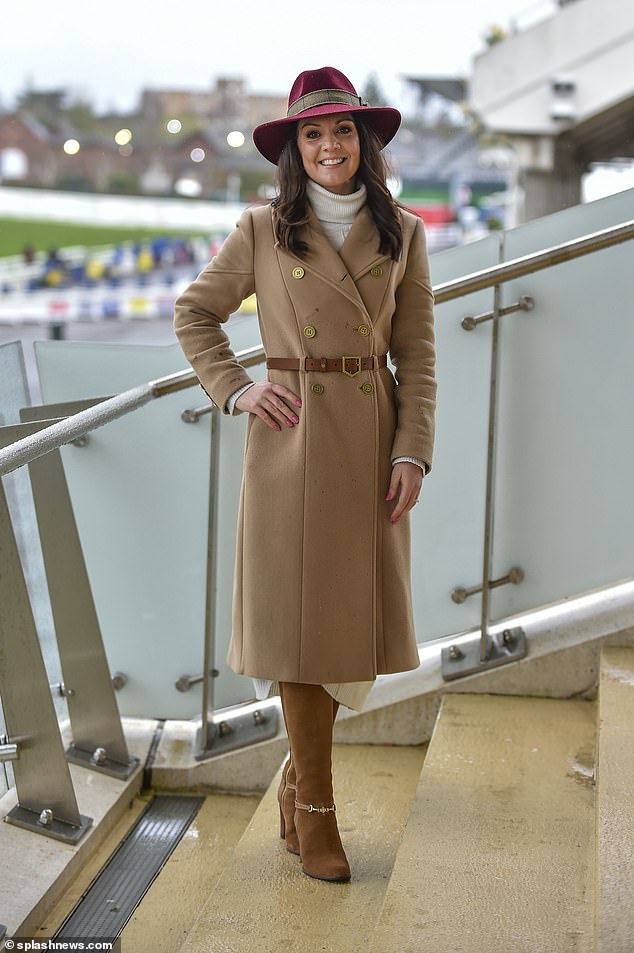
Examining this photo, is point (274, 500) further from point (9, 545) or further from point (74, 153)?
point (74, 153)

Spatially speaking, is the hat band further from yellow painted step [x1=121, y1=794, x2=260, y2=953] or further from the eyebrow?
yellow painted step [x1=121, y1=794, x2=260, y2=953]

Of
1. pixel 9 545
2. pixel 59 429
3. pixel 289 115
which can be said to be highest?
pixel 289 115

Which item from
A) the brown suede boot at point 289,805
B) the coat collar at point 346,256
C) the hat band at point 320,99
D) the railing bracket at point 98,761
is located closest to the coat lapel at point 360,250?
the coat collar at point 346,256

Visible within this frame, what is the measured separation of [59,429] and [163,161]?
1253 centimetres

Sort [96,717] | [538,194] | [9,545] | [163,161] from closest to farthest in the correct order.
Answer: [9,545] → [96,717] → [538,194] → [163,161]

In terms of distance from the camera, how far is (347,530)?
1.93 meters

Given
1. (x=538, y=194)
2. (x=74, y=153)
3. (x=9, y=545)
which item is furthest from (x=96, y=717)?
(x=74, y=153)

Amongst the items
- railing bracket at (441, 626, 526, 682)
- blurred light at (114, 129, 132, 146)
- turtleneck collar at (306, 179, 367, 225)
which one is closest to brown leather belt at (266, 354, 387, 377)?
turtleneck collar at (306, 179, 367, 225)

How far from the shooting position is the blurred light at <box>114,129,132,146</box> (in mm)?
12062

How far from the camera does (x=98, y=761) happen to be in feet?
8.46

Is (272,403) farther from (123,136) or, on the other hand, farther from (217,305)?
(123,136)

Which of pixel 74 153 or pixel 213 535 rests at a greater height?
pixel 74 153

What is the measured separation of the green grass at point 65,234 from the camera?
13.5 meters

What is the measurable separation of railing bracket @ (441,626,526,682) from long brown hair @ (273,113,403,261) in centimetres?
113
